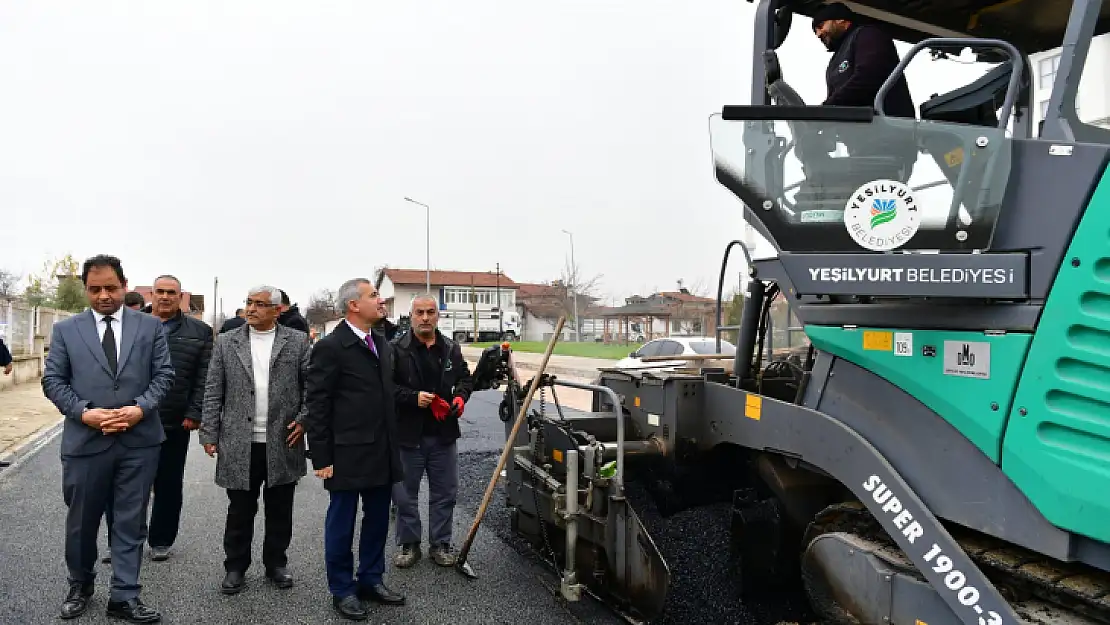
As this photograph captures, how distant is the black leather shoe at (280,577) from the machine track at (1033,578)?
139 inches

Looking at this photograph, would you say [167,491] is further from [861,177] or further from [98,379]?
[861,177]

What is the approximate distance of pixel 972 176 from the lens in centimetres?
275

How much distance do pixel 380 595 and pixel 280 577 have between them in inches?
29.6

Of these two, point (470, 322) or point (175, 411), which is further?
point (470, 322)

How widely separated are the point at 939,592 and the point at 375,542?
10.4ft

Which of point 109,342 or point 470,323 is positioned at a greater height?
point 109,342

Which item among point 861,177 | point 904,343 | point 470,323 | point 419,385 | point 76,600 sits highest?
point 861,177

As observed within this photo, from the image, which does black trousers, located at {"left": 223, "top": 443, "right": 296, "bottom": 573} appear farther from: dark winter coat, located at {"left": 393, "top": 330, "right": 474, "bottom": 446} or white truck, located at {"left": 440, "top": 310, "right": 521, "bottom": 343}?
white truck, located at {"left": 440, "top": 310, "right": 521, "bottom": 343}

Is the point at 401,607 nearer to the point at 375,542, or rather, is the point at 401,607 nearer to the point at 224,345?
the point at 375,542

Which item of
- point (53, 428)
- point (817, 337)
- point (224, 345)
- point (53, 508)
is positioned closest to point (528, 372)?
point (53, 428)

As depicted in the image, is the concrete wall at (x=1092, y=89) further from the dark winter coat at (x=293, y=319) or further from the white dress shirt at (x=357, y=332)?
the dark winter coat at (x=293, y=319)

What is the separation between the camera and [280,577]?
192 inches

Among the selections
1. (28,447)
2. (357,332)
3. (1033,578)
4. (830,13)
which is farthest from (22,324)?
(1033,578)

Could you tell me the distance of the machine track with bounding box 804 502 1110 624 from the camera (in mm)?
2448
